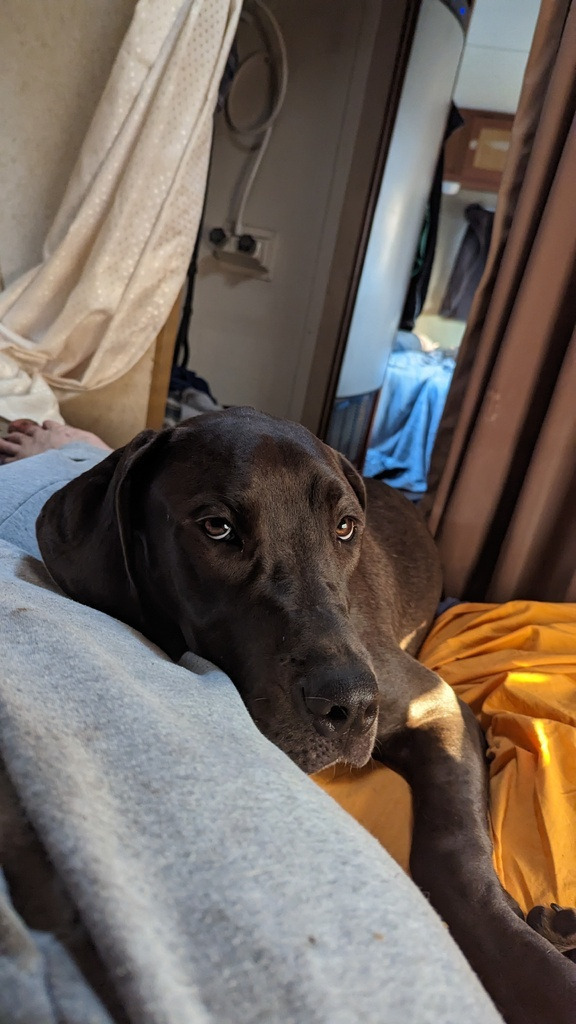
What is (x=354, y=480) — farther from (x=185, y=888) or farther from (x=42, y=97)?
(x=42, y=97)

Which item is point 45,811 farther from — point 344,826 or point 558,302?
point 558,302

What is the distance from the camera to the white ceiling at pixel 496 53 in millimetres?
4645

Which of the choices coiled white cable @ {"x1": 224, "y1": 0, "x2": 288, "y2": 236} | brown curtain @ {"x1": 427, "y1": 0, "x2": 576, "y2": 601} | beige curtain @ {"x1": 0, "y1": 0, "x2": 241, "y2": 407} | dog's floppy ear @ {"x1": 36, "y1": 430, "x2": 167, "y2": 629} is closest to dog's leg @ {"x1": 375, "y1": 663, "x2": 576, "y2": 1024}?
dog's floppy ear @ {"x1": 36, "y1": 430, "x2": 167, "y2": 629}

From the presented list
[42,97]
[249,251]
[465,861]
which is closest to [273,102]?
[249,251]

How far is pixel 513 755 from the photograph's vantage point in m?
1.38

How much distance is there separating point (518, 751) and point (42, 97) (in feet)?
8.27

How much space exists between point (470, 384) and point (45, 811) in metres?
1.96

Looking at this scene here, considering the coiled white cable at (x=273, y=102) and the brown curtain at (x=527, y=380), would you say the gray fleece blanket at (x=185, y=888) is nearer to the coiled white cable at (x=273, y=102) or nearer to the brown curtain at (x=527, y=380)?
the brown curtain at (x=527, y=380)

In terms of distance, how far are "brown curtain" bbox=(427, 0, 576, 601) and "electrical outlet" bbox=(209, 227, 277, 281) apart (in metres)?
2.38

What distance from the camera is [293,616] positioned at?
105 centimetres

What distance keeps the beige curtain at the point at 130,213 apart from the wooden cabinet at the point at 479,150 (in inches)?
183

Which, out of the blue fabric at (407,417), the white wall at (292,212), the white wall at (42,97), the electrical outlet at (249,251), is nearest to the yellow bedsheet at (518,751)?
the white wall at (42,97)

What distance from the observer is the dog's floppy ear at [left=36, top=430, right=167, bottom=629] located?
1192 mm

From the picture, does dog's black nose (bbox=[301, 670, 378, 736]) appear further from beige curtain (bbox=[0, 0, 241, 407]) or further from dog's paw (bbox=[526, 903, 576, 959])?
beige curtain (bbox=[0, 0, 241, 407])
